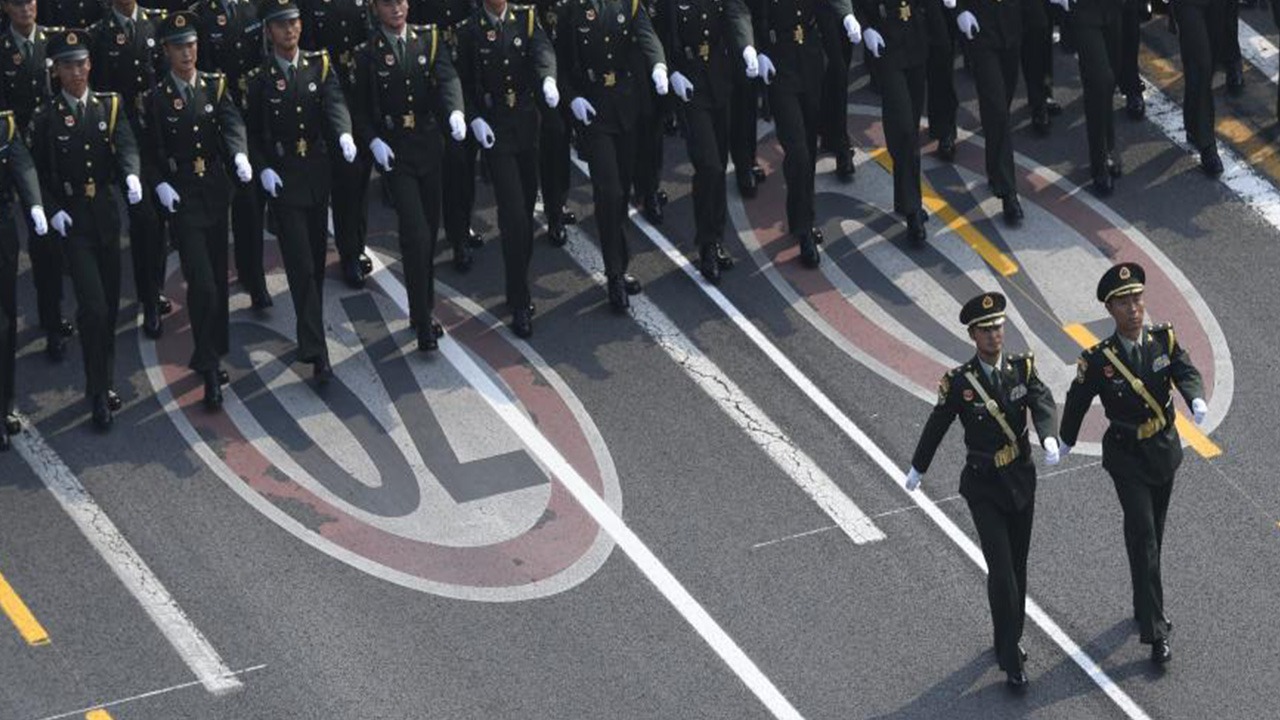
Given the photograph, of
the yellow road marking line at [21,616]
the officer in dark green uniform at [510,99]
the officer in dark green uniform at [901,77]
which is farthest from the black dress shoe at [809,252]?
the yellow road marking line at [21,616]

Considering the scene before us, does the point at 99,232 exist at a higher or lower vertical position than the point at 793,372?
higher

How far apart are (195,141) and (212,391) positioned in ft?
6.15

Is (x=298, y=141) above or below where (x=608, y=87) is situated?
above

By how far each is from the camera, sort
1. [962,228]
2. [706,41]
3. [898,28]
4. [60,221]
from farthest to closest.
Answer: [962,228] < [898,28] < [706,41] < [60,221]

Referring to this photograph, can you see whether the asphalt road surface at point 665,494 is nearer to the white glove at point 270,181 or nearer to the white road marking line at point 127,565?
the white road marking line at point 127,565

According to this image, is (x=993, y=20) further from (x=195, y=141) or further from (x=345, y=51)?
(x=195, y=141)

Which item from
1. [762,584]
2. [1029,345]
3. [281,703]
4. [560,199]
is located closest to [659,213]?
[560,199]

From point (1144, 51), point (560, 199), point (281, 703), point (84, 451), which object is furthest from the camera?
point (1144, 51)

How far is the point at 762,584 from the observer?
1000 inches

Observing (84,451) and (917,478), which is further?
(84,451)

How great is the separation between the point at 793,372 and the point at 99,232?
17.5 ft

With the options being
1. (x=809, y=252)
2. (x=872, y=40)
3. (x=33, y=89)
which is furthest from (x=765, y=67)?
(x=33, y=89)

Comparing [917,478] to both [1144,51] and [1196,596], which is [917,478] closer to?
[1196,596]

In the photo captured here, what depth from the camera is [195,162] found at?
1080 inches
